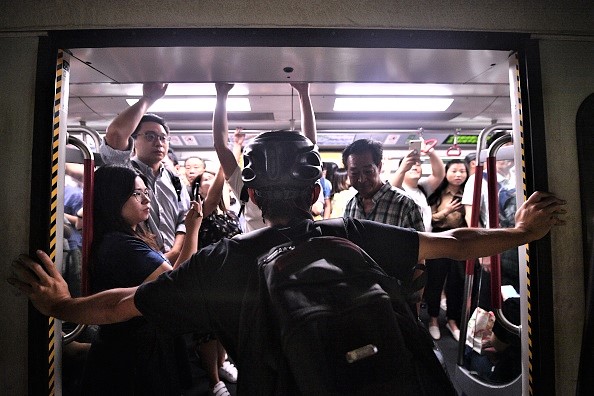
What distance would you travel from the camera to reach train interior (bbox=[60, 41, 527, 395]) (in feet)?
6.18

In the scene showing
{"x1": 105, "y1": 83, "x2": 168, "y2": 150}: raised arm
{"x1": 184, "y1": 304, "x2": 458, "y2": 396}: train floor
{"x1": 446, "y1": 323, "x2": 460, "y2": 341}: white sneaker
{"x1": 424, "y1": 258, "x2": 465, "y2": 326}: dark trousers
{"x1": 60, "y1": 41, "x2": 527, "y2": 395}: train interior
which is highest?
{"x1": 60, "y1": 41, "x2": 527, "y2": 395}: train interior

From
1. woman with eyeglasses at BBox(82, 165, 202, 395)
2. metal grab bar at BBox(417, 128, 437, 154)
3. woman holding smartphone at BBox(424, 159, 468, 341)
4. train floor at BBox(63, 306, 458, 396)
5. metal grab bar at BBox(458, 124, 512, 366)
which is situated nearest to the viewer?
woman with eyeglasses at BBox(82, 165, 202, 395)

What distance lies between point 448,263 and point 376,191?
190cm

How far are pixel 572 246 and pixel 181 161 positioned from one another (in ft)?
13.3

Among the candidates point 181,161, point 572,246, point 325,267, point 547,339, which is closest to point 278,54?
point 325,267

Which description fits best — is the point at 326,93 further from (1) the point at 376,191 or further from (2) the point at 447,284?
(2) the point at 447,284

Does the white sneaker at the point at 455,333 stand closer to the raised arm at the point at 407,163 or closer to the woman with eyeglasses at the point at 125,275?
the raised arm at the point at 407,163

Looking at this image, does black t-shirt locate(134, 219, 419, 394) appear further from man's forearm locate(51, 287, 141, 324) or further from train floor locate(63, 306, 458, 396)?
train floor locate(63, 306, 458, 396)

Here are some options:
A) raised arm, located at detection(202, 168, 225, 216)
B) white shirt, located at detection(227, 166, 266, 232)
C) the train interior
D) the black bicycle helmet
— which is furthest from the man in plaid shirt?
the black bicycle helmet

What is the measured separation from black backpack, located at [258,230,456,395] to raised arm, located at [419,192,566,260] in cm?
40

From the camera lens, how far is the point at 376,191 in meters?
2.95

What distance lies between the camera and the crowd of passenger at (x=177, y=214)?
191 cm

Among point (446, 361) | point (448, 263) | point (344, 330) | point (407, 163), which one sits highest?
point (407, 163)

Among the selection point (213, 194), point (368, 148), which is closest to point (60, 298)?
point (213, 194)
